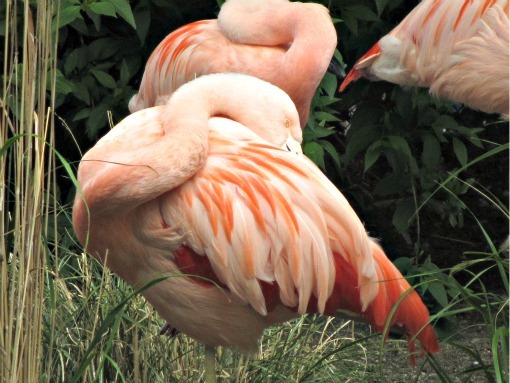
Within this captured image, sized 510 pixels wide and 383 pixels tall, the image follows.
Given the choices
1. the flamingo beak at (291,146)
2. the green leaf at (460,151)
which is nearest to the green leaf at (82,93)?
the flamingo beak at (291,146)

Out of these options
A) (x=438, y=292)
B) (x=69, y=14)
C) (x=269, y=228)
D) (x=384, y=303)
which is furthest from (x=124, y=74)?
(x=384, y=303)

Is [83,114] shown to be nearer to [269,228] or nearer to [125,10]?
[125,10]

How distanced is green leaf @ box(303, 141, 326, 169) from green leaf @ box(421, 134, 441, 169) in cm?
50

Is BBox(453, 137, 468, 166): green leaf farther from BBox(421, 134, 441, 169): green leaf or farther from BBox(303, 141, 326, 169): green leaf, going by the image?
BBox(303, 141, 326, 169): green leaf

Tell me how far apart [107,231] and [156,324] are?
2.62 ft

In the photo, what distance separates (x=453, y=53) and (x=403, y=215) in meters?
0.90

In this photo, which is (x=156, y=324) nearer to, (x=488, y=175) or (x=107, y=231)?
(x=107, y=231)

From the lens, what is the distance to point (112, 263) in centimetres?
253

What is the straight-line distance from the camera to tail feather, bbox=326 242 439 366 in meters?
2.46

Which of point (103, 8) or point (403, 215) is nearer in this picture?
point (103, 8)

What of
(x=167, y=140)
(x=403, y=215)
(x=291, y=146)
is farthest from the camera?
(x=403, y=215)

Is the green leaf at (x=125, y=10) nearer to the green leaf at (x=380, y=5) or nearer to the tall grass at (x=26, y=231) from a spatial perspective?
the green leaf at (x=380, y=5)

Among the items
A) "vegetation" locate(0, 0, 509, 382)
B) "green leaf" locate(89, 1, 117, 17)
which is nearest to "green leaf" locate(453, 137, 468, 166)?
"vegetation" locate(0, 0, 509, 382)

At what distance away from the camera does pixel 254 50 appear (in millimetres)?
3701
